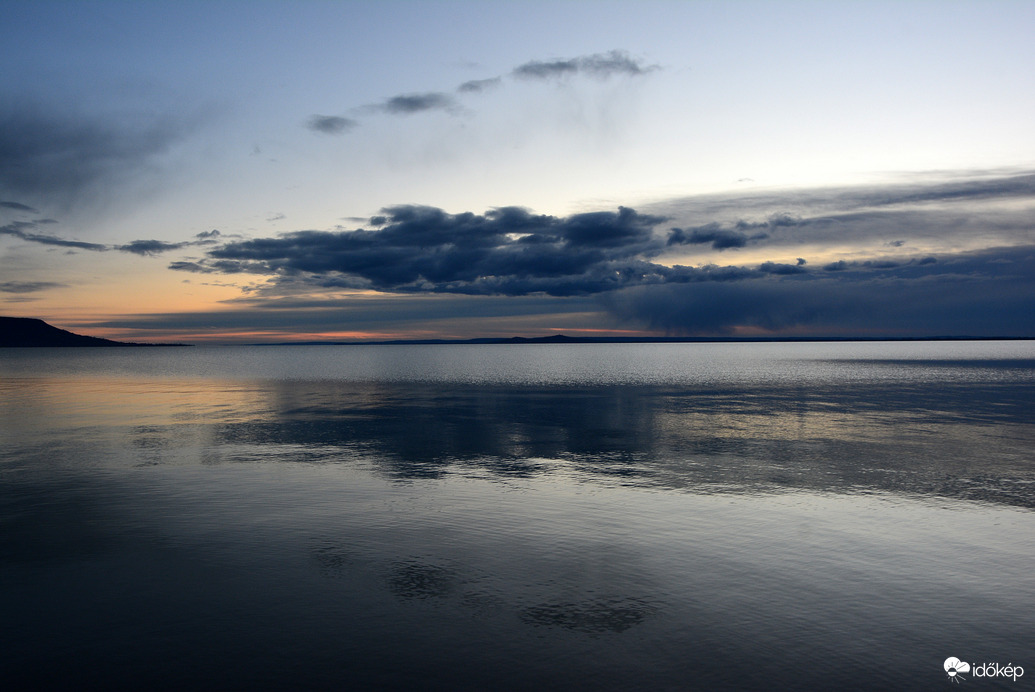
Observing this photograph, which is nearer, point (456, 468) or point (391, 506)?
point (391, 506)

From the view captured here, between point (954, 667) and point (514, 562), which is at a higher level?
point (514, 562)

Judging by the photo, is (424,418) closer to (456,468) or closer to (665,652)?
(456,468)

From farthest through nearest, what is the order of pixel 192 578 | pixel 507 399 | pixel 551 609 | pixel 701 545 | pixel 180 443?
pixel 507 399 < pixel 180 443 < pixel 701 545 < pixel 192 578 < pixel 551 609

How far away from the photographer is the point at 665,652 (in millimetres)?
13594

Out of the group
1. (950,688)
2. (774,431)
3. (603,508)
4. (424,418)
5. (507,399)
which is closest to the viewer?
(950,688)

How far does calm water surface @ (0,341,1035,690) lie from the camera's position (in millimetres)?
13227

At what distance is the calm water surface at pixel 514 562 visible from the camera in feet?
43.4

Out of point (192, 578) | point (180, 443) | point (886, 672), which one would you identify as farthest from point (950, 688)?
point (180, 443)

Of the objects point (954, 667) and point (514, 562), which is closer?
point (954, 667)

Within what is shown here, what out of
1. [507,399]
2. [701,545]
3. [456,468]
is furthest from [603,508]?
[507,399]

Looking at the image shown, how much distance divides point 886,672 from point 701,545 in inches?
302

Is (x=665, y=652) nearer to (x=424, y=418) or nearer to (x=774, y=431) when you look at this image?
(x=774, y=431)

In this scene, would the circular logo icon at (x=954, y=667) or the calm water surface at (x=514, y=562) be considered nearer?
the circular logo icon at (x=954, y=667)

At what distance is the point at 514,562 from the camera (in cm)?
1881
